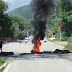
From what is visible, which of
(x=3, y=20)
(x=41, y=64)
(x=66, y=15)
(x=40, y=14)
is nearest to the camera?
→ (x=41, y=64)

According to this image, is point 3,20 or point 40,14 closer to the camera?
point 40,14

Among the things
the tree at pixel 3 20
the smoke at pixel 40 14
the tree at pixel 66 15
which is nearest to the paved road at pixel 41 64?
the smoke at pixel 40 14

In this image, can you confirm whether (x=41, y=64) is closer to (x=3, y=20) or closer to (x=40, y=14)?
(x=40, y=14)

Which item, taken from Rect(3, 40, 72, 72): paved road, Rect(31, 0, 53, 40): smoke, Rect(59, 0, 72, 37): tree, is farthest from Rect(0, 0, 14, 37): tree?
Rect(3, 40, 72, 72): paved road

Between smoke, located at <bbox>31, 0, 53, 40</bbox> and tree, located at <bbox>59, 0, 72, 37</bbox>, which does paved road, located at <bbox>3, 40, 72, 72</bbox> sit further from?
tree, located at <bbox>59, 0, 72, 37</bbox>

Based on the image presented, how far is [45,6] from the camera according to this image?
2547cm

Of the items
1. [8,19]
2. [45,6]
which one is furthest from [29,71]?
[8,19]

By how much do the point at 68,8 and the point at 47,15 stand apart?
3569cm

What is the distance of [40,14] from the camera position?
86.0 ft

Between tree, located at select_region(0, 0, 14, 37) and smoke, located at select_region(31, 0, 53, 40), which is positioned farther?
tree, located at select_region(0, 0, 14, 37)

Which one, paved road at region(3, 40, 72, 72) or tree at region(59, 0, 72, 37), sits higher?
tree at region(59, 0, 72, 37)

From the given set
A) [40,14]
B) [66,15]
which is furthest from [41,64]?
[66,15]

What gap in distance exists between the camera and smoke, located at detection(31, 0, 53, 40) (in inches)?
1001

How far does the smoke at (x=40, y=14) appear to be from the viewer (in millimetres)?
25438
